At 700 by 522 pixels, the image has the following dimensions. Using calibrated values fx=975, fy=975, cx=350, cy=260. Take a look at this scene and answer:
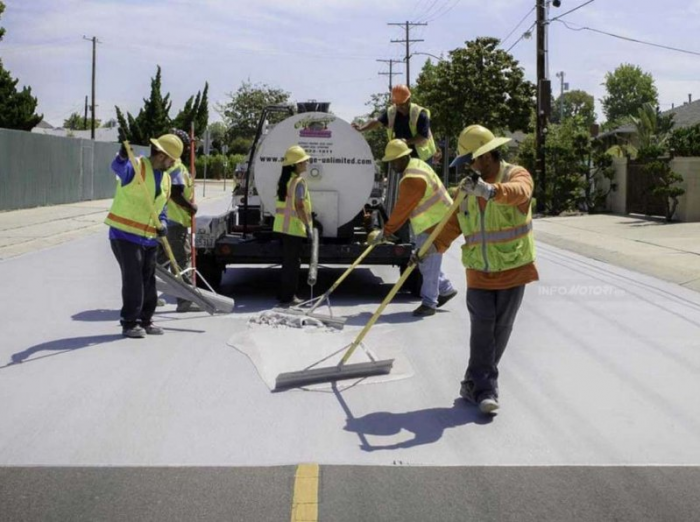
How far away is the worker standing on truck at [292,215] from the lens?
10.4m

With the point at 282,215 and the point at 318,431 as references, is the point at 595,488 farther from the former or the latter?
the point at 282,215

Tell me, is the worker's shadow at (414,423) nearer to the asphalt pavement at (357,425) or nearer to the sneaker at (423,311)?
the asphalt pavement at (357,425)

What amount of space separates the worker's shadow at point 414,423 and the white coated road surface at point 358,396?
18 mm

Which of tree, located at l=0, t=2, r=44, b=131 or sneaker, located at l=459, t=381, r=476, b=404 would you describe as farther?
tree, located at l=0, t=2, r=44, b=131

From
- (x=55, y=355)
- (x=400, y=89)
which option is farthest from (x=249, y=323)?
(x=400, y=89)

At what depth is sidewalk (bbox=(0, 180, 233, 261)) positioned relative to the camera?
17719 mm

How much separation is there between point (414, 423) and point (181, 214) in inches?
211

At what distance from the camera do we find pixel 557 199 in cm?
2975

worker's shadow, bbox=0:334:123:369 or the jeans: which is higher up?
the jeans

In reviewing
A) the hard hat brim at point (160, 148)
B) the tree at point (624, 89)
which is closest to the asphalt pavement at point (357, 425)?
the hard hat brim at point (160, 148)

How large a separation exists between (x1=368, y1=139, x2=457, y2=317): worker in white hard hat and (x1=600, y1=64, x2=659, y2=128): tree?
335 feet

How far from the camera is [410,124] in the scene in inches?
422

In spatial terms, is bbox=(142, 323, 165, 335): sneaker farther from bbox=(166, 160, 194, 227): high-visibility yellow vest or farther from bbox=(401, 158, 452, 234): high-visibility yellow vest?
bbox=(401, 158, 452, 234): high-visibility yellow vest

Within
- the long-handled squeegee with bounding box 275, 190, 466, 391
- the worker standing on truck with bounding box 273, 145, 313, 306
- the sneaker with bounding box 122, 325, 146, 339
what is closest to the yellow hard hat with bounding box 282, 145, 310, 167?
the worker standing on truck with bounding box 273, 145, 313, 306
